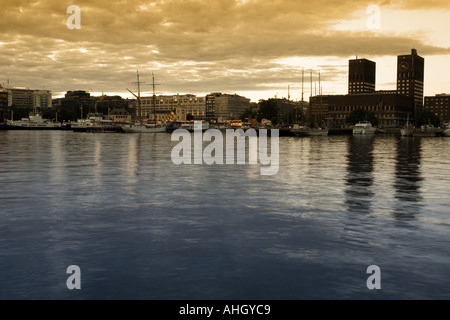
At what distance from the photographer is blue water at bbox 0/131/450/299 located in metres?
10.9

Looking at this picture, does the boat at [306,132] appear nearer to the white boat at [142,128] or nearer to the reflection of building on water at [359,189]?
the white boat at [142,128]

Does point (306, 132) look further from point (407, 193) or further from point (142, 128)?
point (407, 193)

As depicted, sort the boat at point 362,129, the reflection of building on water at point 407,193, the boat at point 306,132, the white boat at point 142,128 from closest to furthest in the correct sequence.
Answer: the reflection of building on water at point 407,193
the boat at point 306,132
the boat at point 362,129
the white boat at point 142,128

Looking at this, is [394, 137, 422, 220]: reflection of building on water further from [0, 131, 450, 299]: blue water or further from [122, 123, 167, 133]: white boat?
[122, 123, 167, 133]: white boat

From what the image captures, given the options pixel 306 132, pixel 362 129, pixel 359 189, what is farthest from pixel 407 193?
pixel 362 129

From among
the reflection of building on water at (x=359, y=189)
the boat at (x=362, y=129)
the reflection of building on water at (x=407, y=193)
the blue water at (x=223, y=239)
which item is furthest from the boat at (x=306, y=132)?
→ the blue water at (x=223, y=239)

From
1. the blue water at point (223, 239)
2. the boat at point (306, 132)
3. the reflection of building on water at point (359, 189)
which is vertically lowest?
the blue water at point (223, 239)

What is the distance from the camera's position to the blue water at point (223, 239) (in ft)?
35.9

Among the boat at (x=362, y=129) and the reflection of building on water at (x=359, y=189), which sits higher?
the boat at (x=362, y=129)

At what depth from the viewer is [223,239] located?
15156 millimetres
